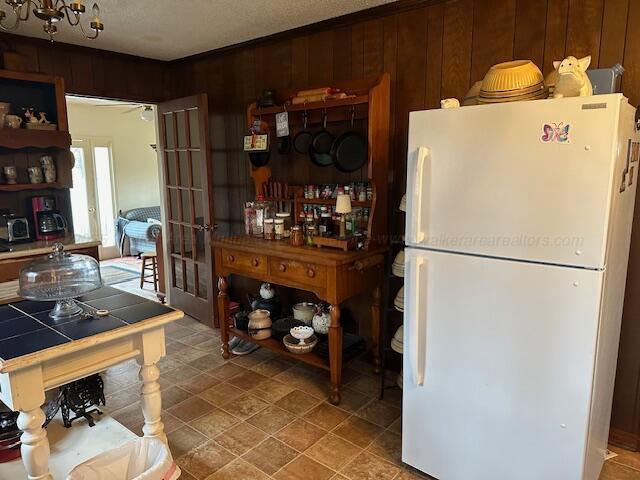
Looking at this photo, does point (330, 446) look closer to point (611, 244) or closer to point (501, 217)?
point (501, 217)

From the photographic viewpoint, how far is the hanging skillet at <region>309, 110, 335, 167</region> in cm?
288

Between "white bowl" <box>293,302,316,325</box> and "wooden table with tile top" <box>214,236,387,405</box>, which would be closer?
"wooden table with tile top" <box>214,236,387,405</box>

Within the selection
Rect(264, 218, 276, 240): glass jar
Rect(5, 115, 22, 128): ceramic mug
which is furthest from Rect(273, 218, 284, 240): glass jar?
Rect(5, 115, 22, 128): ceramic mug

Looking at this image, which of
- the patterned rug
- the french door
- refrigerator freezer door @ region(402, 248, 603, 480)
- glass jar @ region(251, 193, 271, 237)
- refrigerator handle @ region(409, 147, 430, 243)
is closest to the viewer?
refrigerator freezer door @ region(402, 248, 603, 480)

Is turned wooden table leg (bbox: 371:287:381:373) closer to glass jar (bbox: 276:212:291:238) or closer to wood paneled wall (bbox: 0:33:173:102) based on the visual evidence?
glass jar (bbox: 276:212:291:238)

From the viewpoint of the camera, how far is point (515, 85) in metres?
1.70

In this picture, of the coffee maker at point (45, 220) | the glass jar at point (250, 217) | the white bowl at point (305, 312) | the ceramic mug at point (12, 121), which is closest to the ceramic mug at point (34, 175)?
the coffee maker at point (45, 220)

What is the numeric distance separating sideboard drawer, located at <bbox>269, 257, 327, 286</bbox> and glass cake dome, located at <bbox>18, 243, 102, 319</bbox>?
41.7 inches

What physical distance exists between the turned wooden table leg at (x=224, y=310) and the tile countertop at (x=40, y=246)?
37.8 inches

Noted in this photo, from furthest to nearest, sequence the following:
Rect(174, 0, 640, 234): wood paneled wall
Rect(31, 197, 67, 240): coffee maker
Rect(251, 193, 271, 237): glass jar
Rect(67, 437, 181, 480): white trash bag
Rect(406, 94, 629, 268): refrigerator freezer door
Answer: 1. Rect(31, 197, 67, 240): coffee maker
2. Rect(251, 193, 271, 237): glass jar
3. Rect(174, 0, 640, 234): wood paneled wall
4. Rect(67, 437, 181, 480): white trash bag
5. Rect(406, 94, 629, 268): refrigerator freezer door

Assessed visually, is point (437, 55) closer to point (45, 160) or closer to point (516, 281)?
point (516, 281)

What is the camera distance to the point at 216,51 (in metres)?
3.57

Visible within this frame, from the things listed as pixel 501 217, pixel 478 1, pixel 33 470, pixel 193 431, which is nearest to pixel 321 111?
pixel 478 1

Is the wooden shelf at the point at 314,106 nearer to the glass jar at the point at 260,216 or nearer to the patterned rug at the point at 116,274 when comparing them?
the glass jar at the point at 260,216
